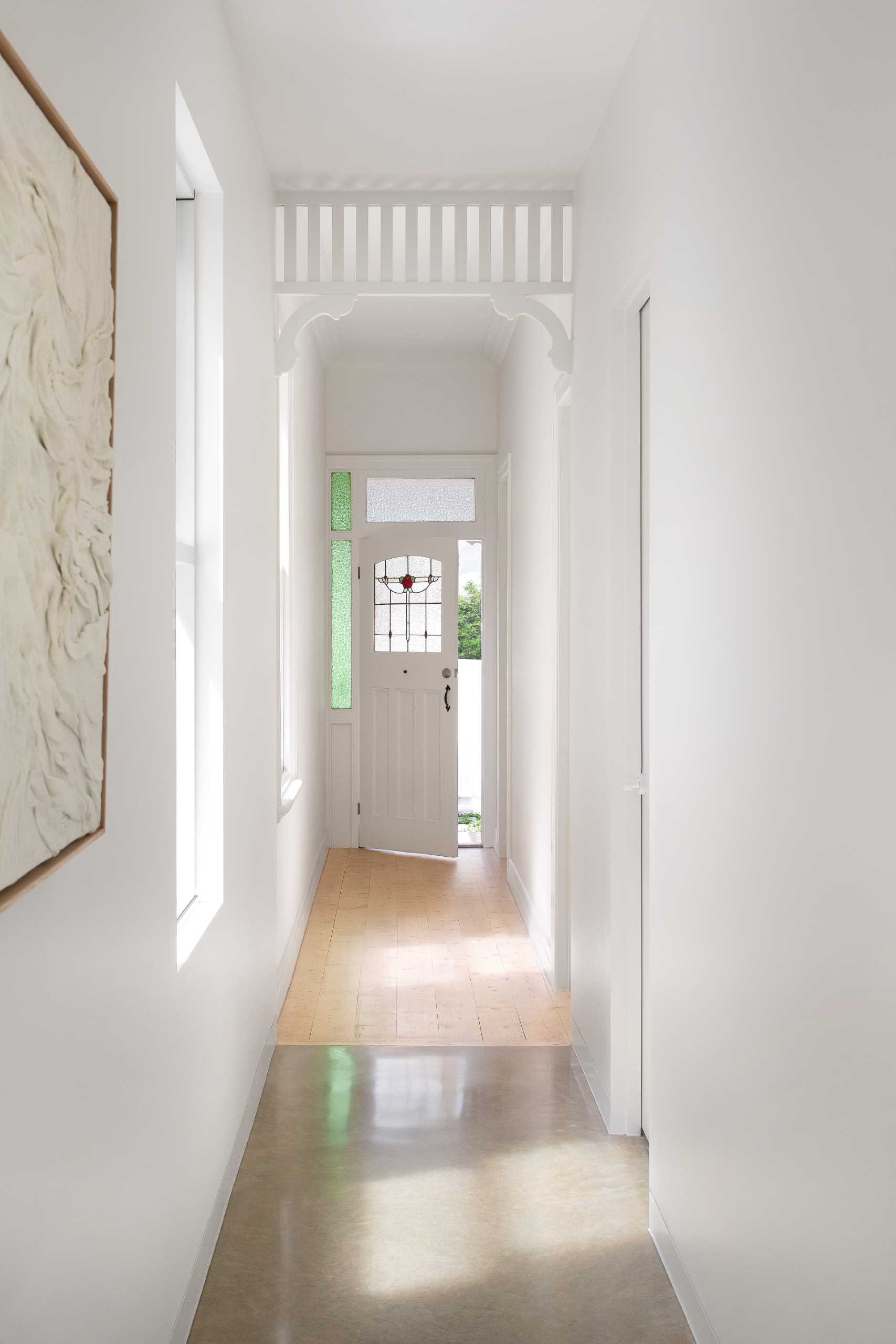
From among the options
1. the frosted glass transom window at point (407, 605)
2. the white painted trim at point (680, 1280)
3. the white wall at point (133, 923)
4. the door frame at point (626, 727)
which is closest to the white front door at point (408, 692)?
the frosted glass transom window at point (407, 605)

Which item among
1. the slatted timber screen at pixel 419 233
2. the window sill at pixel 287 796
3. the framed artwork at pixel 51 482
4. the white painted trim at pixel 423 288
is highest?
the slatted timber screen at pixel 419 233

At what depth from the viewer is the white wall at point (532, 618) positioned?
4.27 meters

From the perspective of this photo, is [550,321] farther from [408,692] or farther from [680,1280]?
[408,692]

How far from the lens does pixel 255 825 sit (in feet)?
10.1

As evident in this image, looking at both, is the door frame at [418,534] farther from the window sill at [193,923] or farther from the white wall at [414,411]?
the window sill at [193,923]

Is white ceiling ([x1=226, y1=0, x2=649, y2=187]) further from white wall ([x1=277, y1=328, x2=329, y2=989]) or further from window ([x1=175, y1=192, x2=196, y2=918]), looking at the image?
white wall ([x1=277, y1=328, x2=329, y2=989])

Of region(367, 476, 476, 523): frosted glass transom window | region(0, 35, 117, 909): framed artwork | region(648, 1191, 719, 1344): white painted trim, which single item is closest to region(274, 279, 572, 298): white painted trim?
region(0, 35, 117, 909): framed artwork

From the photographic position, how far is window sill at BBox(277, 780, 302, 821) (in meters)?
3.93

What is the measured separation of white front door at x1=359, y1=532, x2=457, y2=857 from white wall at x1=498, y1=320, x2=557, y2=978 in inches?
32.7

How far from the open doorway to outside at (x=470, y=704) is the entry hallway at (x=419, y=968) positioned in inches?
52.2

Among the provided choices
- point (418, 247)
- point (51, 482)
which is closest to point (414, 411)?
point (418, 247)

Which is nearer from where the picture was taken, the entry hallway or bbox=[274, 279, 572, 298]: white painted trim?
bbox=[274, 279, 572, 298]: white painted trim

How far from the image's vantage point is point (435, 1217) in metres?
2.44

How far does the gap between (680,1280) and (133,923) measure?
1367 millimetres
